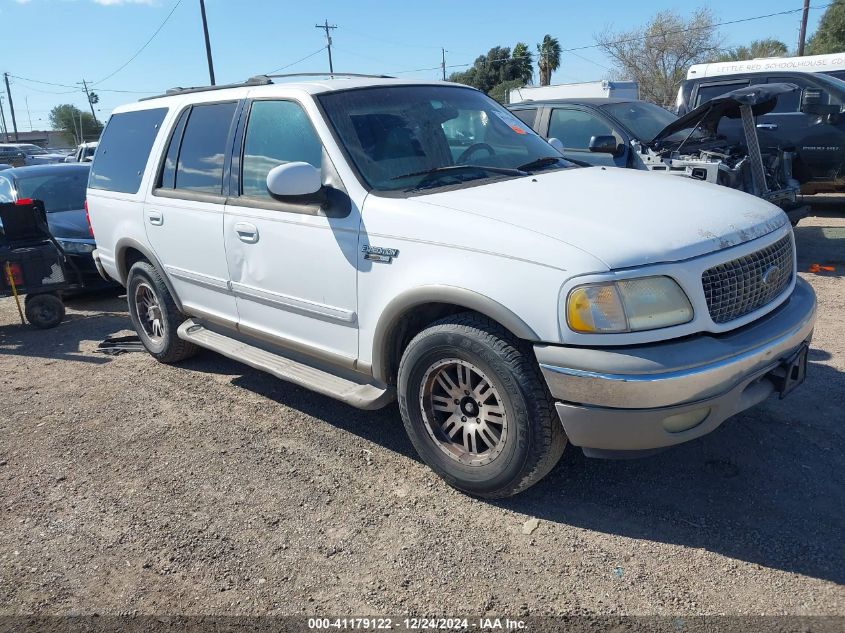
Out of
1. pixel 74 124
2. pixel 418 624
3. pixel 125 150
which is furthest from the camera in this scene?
pixel 74 124

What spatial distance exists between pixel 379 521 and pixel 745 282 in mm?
1959

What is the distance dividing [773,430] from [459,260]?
7.09ft

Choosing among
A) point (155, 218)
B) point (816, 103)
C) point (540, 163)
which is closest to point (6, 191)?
point (155, 218)

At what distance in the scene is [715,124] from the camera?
24.6 ft

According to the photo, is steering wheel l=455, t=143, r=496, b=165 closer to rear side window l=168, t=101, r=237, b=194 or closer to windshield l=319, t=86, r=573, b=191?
windshield l=319, t=86, r=573, b=191

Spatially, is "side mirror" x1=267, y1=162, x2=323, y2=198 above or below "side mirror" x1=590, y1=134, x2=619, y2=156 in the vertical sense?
above

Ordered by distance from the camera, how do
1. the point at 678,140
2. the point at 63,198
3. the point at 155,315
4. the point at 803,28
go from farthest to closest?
the point at 803,28, the point at 63,198, the point at 678,140, the point at 155,315

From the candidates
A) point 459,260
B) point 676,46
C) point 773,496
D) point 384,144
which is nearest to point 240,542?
point 459,260

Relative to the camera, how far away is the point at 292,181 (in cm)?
345

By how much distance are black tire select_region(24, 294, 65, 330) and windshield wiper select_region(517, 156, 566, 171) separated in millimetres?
5469

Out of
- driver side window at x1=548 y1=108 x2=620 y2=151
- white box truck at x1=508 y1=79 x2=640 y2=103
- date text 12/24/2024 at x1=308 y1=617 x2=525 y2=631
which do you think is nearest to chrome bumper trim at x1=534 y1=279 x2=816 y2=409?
date text 12/24/2024 at x1=308 y1=617 x2=525 y2=631

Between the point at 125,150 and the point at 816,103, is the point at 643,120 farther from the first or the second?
the point at 125,150

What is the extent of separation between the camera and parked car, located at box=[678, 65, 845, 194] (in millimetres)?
9430

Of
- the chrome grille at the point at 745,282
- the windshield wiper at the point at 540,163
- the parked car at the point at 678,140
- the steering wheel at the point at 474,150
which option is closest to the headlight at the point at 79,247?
the parked car at the point at 678,140
